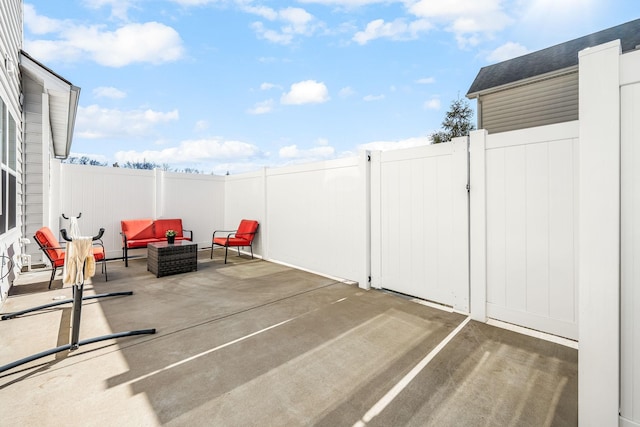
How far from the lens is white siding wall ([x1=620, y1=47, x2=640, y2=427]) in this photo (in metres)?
1.39

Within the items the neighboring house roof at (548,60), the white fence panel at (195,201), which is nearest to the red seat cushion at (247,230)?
the white fence panel at (195,201)

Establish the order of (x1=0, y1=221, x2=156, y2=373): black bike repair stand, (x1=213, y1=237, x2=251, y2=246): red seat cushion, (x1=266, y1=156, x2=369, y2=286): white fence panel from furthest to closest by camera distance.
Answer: (x1=213, y1=237, x2=251, y2=246): red seat cushion, (x1=266, y1=156, x2=369, y2=286): white fence panel, (x1=0, y1=221, x2=156, y2=373): black bike repair stand

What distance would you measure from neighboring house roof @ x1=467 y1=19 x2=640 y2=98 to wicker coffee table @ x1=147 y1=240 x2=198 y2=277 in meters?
7.72

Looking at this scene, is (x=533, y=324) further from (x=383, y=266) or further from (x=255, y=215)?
(x=255, y=215)

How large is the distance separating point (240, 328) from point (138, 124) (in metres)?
23.9

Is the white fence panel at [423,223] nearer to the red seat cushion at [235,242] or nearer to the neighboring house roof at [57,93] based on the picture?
the red seat cushion at [235,242]

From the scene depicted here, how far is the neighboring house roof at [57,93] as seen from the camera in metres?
4.74

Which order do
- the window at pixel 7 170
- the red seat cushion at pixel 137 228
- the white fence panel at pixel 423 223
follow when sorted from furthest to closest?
the red seat cushion at pixel 137 228 < the window at pixel 7 170 < the white fence panel at pixel 423 223

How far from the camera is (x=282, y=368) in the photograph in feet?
7.00

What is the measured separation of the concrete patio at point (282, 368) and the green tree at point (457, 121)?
34.2 feet

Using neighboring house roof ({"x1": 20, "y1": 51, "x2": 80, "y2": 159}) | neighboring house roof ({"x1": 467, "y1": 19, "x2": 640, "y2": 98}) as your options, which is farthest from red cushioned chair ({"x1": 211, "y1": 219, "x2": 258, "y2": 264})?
neighboring house roof ({"x1": 467, "y1": 19, "x2": 640, "y2": 98})

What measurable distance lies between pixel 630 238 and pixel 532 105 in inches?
267

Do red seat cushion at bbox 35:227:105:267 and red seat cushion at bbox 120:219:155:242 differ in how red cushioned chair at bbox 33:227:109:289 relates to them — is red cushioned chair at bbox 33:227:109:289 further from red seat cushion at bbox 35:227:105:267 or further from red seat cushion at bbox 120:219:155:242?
red seat cushion at bbox 120:219:155:242

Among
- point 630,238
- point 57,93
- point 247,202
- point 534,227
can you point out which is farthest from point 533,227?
point 57,93
